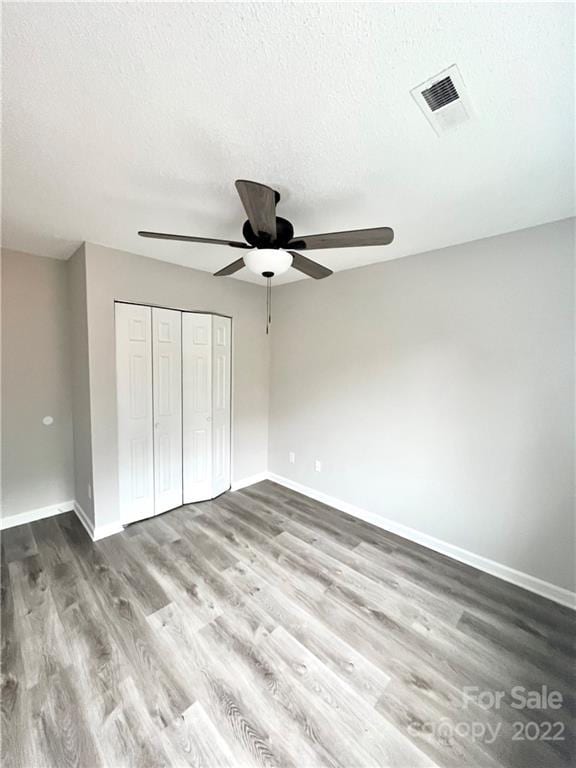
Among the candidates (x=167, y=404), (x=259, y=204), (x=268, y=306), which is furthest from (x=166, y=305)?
(x=259, y=204)

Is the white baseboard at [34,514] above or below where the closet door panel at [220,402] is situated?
below

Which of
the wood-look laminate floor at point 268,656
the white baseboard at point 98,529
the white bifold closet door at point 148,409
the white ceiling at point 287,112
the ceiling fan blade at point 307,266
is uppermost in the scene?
the white ceiling at point 287,112

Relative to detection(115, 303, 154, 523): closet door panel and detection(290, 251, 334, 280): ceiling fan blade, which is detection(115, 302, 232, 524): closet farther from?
Answer: detection(290, 251, 334, 280): ceiling fan blade

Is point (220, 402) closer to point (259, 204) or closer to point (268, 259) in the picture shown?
point (268, 259)

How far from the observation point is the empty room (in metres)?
1.09

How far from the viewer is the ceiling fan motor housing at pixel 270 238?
5.59ft

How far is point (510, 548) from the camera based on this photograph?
2295 millimetres

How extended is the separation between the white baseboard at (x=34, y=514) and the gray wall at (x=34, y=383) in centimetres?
4

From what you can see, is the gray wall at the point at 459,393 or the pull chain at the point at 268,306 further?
the pull chain at the point at 268,306

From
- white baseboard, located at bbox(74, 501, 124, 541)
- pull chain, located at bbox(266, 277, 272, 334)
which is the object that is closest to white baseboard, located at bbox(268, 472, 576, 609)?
white baseboard, located at bbox(74, 501, 124, 541)

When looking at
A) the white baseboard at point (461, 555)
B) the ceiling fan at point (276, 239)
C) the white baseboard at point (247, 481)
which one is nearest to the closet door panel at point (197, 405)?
the white baseboard at point (247, 481)

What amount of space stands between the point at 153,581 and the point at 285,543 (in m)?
1.07

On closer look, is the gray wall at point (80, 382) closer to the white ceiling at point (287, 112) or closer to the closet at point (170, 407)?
the closet at point (170, 407)

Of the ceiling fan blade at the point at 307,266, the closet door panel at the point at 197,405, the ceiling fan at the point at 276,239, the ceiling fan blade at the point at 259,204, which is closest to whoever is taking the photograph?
the ceiling fan blade at the point at 259,204
